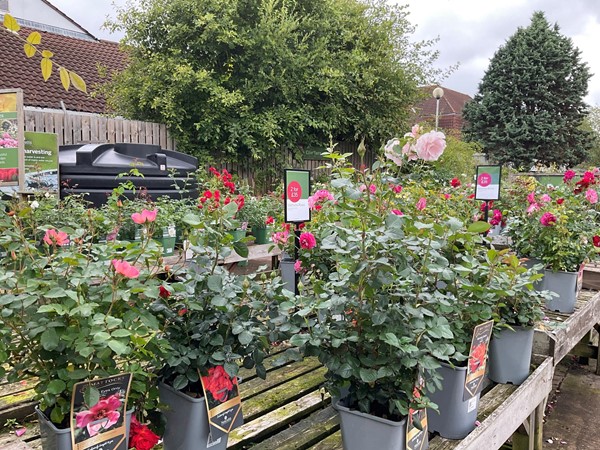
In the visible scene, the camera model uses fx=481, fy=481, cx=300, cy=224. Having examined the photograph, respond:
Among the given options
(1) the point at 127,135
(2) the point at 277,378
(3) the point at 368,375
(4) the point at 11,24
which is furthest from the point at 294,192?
(1) the point at 127,135

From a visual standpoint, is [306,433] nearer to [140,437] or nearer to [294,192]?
[140,437]

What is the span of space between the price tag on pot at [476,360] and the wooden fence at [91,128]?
4.67 metres

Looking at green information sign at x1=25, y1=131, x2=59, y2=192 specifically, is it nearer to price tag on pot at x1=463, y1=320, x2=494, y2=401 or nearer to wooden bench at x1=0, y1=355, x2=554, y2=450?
wooden bench at x1=0, y1=355, x2=554, y2=450

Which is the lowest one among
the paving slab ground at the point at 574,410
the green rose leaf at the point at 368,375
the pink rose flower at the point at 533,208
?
the paving slab ground at the point at 574,410

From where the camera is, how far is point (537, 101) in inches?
567

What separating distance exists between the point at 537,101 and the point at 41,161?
14.5 meters

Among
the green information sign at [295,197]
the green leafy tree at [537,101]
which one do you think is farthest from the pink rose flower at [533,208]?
the green leafy tree at [537,101]

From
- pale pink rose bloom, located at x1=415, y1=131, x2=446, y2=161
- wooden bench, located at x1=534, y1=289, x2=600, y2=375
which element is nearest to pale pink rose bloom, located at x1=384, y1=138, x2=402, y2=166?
pale pink rose bloom, located at x1=415, y1=131, x2=446, y2=161

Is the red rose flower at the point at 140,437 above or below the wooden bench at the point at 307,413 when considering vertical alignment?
above

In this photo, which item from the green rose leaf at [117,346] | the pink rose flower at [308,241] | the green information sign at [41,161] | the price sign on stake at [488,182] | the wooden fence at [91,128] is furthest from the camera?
the wooden fence at [91,128]

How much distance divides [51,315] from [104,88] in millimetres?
7023

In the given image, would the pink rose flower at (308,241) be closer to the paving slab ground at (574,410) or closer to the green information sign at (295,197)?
the green information sign at (295,197)

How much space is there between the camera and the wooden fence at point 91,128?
16.7 feet

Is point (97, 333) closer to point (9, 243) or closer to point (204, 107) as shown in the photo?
point (9, 243)
